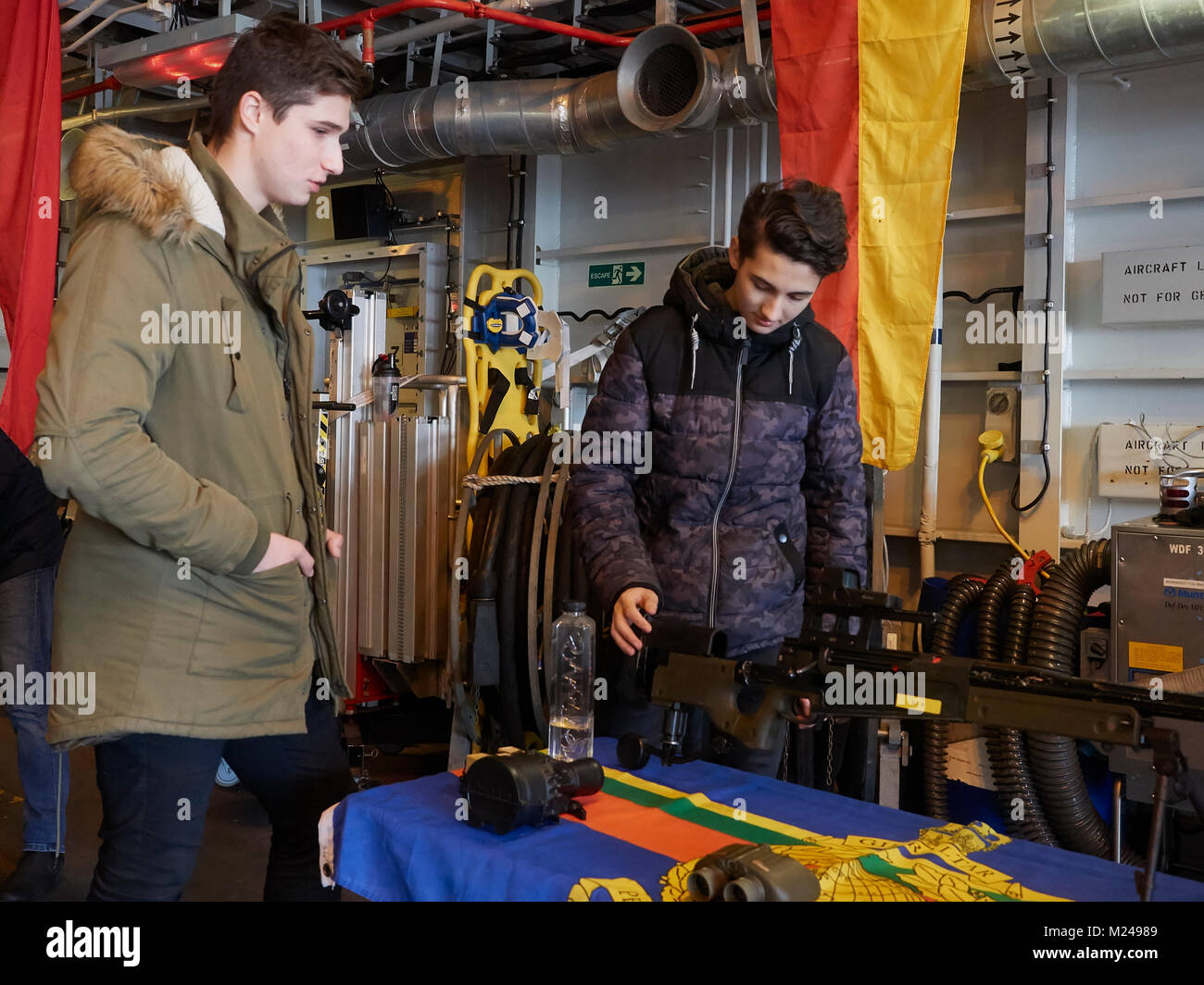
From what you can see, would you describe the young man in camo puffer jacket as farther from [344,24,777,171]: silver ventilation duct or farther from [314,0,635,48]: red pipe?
[314,0,635,48]: red pipe

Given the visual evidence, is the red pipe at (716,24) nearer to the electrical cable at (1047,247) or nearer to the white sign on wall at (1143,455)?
the electrical cable at (1047,247)

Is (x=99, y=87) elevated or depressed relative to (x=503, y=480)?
elevated

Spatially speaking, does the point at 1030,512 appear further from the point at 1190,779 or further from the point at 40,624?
the point at 40,624

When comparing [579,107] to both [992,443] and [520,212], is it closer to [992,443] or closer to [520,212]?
[520,212]

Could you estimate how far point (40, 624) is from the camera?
3396 mm

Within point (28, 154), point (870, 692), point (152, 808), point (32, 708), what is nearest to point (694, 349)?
point (870, 692)

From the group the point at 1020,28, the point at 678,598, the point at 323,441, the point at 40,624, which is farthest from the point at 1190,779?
the point at 323,441

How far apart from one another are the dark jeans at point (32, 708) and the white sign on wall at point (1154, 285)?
150 inches

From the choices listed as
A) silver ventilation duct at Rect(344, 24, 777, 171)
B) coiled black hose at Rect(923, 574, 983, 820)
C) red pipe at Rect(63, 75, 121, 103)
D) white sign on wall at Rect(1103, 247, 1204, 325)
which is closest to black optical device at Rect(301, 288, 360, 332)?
silver ventilation duct at Rect(344, 24, 777, 171)

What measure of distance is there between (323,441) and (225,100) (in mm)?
2614

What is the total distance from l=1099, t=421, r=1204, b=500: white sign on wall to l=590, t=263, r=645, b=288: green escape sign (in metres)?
2.58

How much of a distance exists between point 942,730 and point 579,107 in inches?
120

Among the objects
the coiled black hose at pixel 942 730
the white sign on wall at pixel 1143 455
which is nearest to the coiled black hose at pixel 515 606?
the coiled black hose at pixel 942 730

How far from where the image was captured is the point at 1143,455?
13.5ft
